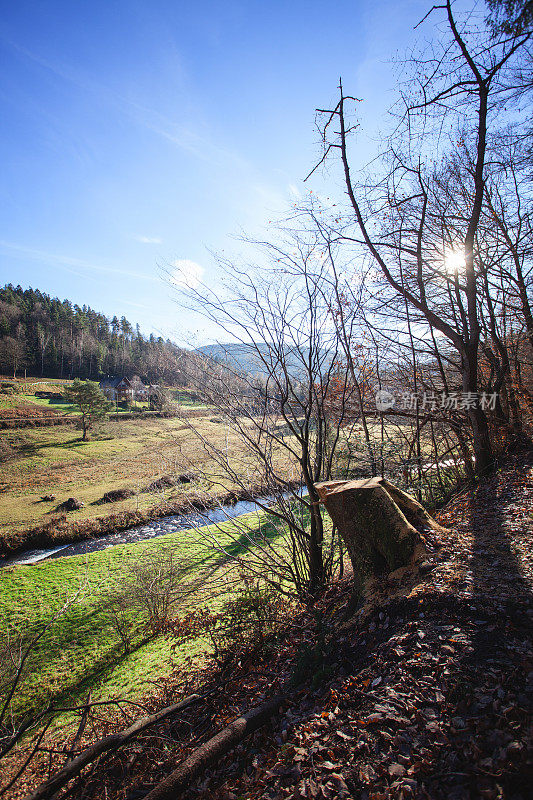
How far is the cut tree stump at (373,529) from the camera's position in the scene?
379cm

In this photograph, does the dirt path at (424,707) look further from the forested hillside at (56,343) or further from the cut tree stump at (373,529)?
→ the forested hillside at (56,343)

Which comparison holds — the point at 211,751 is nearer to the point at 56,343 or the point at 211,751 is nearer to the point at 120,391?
the point at 120,391

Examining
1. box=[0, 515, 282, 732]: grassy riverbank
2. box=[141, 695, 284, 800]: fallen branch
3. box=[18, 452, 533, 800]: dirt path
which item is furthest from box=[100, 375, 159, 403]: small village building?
box=[141, 695, 284, 800]: fallen branch

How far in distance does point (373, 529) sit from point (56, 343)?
73.4 m

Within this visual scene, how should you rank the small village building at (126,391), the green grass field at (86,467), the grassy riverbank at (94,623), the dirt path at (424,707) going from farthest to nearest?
the small village building at (126,391) → the green grass field at (86,467) → the grassy riverbank at (94,623) → the dirt path at (424,707)

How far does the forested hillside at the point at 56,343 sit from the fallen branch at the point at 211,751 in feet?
173

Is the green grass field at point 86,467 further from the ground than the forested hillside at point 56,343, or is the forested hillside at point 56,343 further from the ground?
the forested hillside at point 56,343

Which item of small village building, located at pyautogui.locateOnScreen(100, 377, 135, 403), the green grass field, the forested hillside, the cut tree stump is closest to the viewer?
the cut tree stump

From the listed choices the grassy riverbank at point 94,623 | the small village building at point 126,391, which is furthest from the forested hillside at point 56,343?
the grassy riverbank at point 94,623

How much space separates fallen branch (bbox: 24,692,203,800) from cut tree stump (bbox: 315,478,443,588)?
227cm

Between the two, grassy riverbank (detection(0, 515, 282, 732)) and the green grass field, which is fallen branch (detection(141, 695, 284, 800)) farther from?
the green grass field

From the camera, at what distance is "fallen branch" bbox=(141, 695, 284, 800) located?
219 centimetres

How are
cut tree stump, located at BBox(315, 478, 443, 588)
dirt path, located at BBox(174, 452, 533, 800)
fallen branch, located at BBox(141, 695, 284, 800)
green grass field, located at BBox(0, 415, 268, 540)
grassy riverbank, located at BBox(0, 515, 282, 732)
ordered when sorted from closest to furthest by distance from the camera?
dirt path, located at BBox(174, 452, 533, 800)
fallen branch, located at BBox(141, 695, 284, 800)
cut tree stump, located at BBox(315, 478, 443, 588)
grassy riverbank, located at BBox(0, 515, 282, 732)
green grass field, located at BBox(0, 415, 268, 540)

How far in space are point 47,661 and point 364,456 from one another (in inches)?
356
